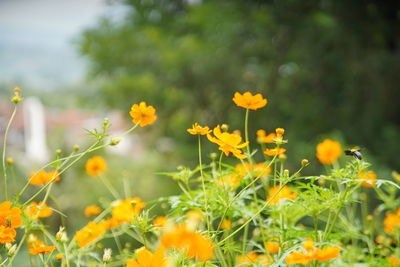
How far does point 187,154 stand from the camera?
3.38 meters

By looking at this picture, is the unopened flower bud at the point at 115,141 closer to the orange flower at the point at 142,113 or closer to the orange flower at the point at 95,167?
the orange flower at the point at 142,113

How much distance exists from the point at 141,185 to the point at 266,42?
166cm

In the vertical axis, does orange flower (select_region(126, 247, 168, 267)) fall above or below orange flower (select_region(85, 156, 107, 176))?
above

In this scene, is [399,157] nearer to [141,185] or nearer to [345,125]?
[345,125]

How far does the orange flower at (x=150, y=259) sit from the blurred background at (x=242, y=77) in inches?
85.3

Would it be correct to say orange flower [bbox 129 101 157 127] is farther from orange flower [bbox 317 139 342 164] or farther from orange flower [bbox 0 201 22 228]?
orange flower [bbox 317 139 342 164]

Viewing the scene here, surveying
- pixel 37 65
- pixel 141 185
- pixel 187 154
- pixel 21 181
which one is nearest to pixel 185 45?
pixel 187 154

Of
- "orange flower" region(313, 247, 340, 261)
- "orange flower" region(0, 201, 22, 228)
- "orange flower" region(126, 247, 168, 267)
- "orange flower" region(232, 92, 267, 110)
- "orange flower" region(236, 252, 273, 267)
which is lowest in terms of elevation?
"orange flower" region(236, 252, 273, 267)

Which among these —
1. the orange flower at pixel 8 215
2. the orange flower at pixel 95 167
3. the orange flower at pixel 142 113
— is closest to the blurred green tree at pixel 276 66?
the orange flower at pixel 95 167

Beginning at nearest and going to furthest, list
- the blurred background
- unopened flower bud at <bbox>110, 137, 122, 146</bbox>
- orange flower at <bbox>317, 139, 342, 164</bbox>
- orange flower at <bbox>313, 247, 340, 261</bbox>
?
1. orange flower at <bbox>313, 247, 340, 261</bbox>
2. unopened flower bud at <bbox>110, 137, 122, 146</bbox>
3. orange flower at <bbox>317, 139, 342, 164</bbox>
4. the blurred background

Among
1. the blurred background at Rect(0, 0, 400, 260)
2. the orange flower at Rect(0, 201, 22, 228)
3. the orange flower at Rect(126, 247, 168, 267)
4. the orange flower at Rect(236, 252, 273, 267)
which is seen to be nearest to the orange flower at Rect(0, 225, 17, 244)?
the orange flower at Rect(0, 201, 22, 228)

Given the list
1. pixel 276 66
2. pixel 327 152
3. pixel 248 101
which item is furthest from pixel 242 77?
pixel 248 101

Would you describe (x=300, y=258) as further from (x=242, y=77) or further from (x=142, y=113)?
(x=242, y=77)

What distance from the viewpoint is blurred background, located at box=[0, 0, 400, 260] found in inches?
114
